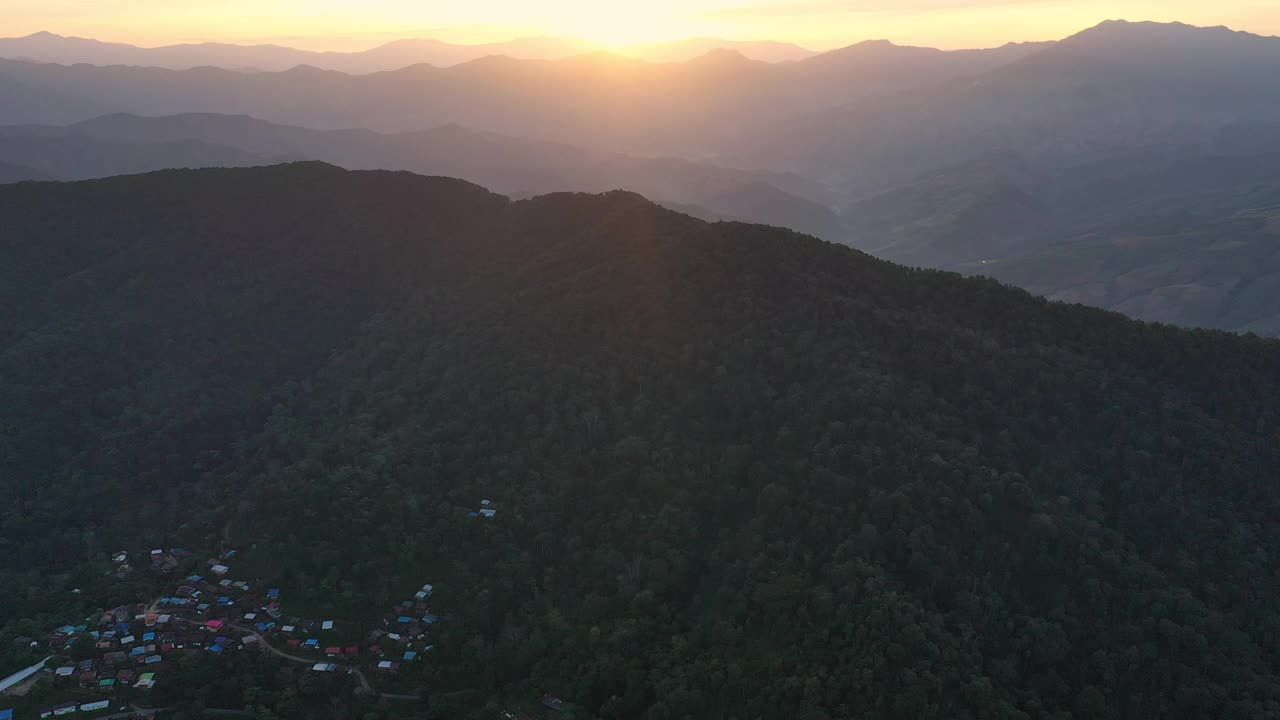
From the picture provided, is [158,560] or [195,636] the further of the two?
[158,560]

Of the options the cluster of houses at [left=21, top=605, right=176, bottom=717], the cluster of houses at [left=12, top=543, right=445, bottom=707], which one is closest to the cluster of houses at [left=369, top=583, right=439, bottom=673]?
the cluster of houses at [left=12, top=543, right=445, bottom=707]

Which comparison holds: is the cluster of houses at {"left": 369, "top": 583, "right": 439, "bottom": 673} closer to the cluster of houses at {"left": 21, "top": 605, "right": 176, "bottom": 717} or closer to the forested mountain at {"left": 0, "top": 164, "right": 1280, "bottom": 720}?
the forested mountain at {"left": 0, "top": 164, "right": 1280, "bottom": 720}

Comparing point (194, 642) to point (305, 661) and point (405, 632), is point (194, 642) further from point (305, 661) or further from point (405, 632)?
point (405, 632)

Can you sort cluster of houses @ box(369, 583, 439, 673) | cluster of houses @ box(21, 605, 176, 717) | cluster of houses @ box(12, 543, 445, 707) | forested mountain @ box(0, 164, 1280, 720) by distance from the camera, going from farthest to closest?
cluster of houses @ box(369, 583, 439, 673) → cluster of houses @ box(12, 543, 445, 707) → cluster of houses @ box(21, 605, 176, 717) → forested mountain @ box(0, 164, 1280, 720)

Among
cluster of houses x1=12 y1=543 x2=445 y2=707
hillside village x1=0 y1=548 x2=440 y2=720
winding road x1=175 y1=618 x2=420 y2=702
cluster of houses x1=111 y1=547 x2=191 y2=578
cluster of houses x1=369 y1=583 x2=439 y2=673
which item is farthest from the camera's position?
cluster of houses x1=111 y1=547 x2=191 y2=578

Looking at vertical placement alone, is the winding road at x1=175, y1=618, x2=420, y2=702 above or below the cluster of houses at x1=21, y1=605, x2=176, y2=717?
below

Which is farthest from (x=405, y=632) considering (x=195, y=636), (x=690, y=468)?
(x=690, y=468)

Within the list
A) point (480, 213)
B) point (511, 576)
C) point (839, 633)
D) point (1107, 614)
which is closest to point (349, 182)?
point (480, 213)

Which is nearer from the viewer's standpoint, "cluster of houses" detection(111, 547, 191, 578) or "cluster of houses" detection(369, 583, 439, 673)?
"cluster of houses" detection(369, 583, 439, 673)
